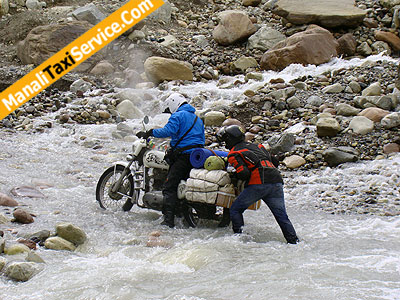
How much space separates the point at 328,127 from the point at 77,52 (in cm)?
1072

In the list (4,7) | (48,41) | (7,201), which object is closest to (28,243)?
(7,201)

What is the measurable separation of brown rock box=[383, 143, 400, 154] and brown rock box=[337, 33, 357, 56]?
830 cm

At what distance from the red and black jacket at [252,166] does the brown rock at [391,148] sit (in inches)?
178

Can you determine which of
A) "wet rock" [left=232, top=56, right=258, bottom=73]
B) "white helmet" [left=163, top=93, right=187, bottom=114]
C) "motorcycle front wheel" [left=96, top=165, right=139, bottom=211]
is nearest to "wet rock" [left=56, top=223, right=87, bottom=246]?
"motorcycle front wheel" [left=96, top=165, right=139, bottom=211]

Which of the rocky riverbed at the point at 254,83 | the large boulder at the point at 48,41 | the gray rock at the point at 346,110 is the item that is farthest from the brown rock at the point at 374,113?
the large boulder at the point at 48,41

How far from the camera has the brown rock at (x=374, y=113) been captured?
10945 millimetres

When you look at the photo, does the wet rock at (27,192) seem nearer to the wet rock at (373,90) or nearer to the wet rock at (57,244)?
the wet rock at (57,244)

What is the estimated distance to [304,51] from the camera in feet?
53.7

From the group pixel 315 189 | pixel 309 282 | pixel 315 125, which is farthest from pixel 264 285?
pixel 315 125

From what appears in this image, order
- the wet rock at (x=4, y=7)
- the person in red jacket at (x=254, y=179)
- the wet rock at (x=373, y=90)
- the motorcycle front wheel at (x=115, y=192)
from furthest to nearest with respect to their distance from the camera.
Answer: the wet rock at (x=4, y=7)
the wet rock at (x=373, y=90)
the motorcycle front wheel at (x=115, y=192)
the person in red jacket at (x=254, y=179)

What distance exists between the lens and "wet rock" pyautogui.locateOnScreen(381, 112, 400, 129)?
1054cm

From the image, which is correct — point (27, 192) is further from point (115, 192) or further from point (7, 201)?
point (115, 192)

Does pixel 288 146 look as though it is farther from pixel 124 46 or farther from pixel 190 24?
pixel 190 24

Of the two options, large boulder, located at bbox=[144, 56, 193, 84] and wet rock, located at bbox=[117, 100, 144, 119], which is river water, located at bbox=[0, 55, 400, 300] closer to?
wet rock, located at bbox=[117, 100, 144, 119]
